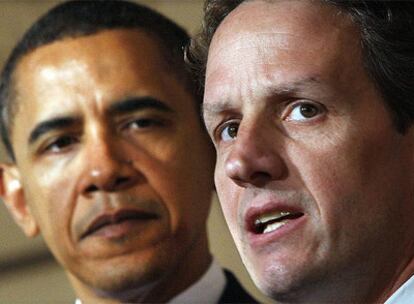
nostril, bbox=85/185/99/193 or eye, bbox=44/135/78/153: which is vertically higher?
eye, bbox=44/135/78/153

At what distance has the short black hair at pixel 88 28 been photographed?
4.65 feet

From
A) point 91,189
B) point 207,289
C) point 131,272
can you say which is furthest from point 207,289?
point 91,189

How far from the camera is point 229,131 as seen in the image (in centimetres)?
113

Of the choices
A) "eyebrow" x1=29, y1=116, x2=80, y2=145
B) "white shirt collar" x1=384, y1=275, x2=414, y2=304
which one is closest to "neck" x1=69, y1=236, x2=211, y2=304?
"eyebrow" x1=29, y1=116, x2=80, y2=145

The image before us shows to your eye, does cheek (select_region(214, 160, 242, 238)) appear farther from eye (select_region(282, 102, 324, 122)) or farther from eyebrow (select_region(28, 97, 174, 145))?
eyebrow (select_region(28, 97, 174, 145))

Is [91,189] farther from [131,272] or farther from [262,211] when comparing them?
[262,211]

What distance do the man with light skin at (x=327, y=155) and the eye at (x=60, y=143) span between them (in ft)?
1.27

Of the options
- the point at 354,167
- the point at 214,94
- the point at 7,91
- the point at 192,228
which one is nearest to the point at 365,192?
the point at 354,167

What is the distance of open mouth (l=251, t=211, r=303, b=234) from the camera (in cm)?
102

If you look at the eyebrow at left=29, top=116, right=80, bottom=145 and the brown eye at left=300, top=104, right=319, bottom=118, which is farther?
the eyebrow at left=29, top=116, right=80, bottom=145

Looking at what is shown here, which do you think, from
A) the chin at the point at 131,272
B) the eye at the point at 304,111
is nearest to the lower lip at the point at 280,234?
the eye at the point at 304,111

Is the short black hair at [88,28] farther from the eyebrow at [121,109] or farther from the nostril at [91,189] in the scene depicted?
the nostril at [91,189]

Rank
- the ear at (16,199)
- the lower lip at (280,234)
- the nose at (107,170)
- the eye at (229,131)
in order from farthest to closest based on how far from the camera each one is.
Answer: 1. the ear at (16,199)
2. the nose at (107,170)
3. the eye at (229,131)
4. the lower lip at (280,234)

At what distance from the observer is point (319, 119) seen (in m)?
1.04
